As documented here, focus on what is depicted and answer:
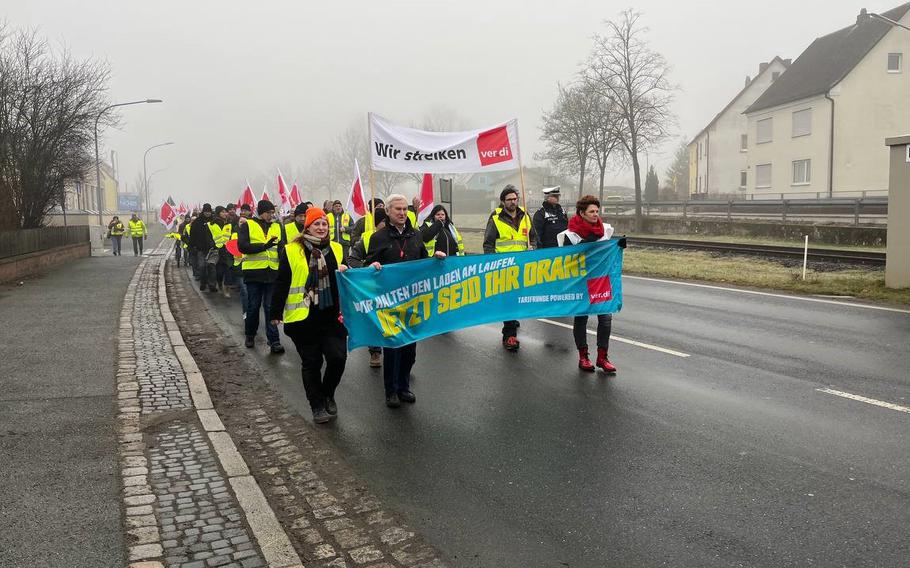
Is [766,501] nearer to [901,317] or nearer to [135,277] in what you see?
[901,317]

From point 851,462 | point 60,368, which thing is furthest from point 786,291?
point 60,368

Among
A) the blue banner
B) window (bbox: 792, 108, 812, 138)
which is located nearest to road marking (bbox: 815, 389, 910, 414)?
the blue banner

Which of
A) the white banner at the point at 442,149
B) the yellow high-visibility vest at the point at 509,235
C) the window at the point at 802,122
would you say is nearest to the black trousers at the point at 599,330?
the yellow high-visibility vest at the point at 509,235

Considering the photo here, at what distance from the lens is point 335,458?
214 inches

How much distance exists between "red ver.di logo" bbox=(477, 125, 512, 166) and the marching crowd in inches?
17.4

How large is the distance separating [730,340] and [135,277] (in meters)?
15.3

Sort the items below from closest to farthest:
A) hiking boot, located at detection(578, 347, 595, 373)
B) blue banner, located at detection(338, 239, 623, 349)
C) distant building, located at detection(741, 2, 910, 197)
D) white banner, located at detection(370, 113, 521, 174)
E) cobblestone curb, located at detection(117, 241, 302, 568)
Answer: cobblestone curb, located at detection(117, 241, 302, 568) < blue banner, located at detection(338, 239, 623, 349) < hiking boot, located at detection(578, 347, 595, 373) < white banner, located at detection(370, 113, 521, 174) < distant building, located at detection(741, 2, 910, 197)

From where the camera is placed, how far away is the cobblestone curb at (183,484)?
3904 millimetres

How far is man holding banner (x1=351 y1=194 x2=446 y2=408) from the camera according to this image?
6.77 meters

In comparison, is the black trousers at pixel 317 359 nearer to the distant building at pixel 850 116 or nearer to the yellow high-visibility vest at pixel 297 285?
the yellow high-visibility vest at pixel 297 285

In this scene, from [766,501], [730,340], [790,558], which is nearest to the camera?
[790,558]

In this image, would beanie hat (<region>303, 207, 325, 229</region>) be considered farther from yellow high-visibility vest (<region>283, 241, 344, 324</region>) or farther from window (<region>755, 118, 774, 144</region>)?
window (<region>755, 118, 774, 144</region>)

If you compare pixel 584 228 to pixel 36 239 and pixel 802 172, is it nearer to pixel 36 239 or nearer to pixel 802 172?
pixel 36 239

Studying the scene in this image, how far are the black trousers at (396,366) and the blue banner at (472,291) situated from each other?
14 centimetres
